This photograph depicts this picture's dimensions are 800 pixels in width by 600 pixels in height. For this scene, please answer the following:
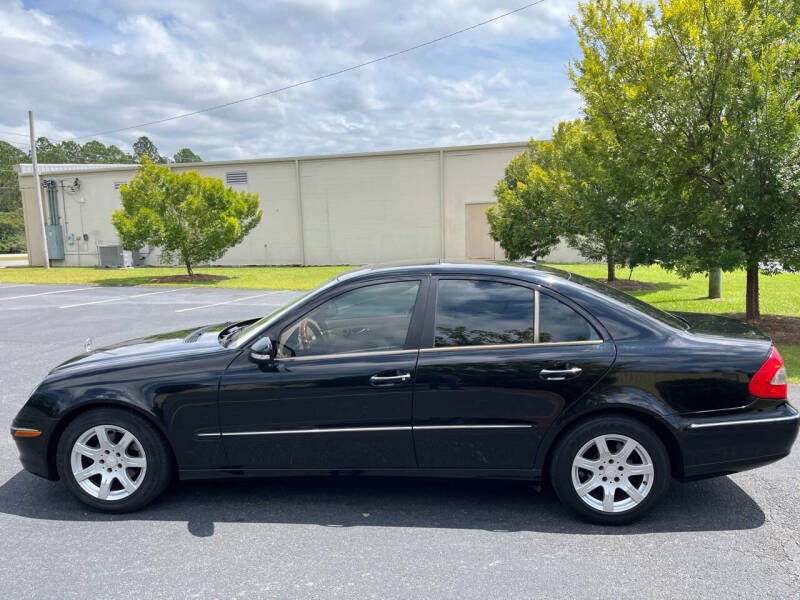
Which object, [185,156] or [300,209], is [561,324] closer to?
[300,209]

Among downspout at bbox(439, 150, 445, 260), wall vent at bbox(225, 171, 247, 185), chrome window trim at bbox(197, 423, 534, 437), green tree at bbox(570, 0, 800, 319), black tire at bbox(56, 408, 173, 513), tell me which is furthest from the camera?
wall vent at bbox(225, 171, 247, 185)

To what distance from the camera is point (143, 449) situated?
3.55 metres

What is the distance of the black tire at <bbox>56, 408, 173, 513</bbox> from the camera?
11.6ft

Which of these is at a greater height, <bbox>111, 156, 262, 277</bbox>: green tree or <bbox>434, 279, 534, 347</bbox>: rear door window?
<bbox>111, 156, 262, 277</bbox>: green tree

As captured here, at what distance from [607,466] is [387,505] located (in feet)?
4.42

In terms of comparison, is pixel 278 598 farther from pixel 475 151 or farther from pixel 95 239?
pixel 95 239

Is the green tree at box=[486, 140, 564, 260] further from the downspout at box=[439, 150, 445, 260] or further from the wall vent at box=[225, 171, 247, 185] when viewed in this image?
the wall vent at box=[225, 171, 247, 185]

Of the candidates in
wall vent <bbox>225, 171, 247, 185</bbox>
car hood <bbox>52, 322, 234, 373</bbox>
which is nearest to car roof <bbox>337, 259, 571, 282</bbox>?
car hood <bbox>52, 322, 234, 373</bbox>

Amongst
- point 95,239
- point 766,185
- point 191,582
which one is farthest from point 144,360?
point 95,239

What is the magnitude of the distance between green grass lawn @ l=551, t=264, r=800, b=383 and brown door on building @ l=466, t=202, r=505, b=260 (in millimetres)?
9326

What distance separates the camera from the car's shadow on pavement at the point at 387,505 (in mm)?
3385

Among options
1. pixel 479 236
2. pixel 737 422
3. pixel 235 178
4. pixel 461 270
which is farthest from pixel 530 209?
pixel 235 178

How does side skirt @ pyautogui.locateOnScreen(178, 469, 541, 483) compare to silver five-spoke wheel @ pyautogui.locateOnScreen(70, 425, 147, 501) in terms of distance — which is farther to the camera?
silver five-spoke wheel @ pyautogui.locateOnScreen(70, 425, 147, 501)

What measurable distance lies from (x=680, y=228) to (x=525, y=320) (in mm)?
6894
